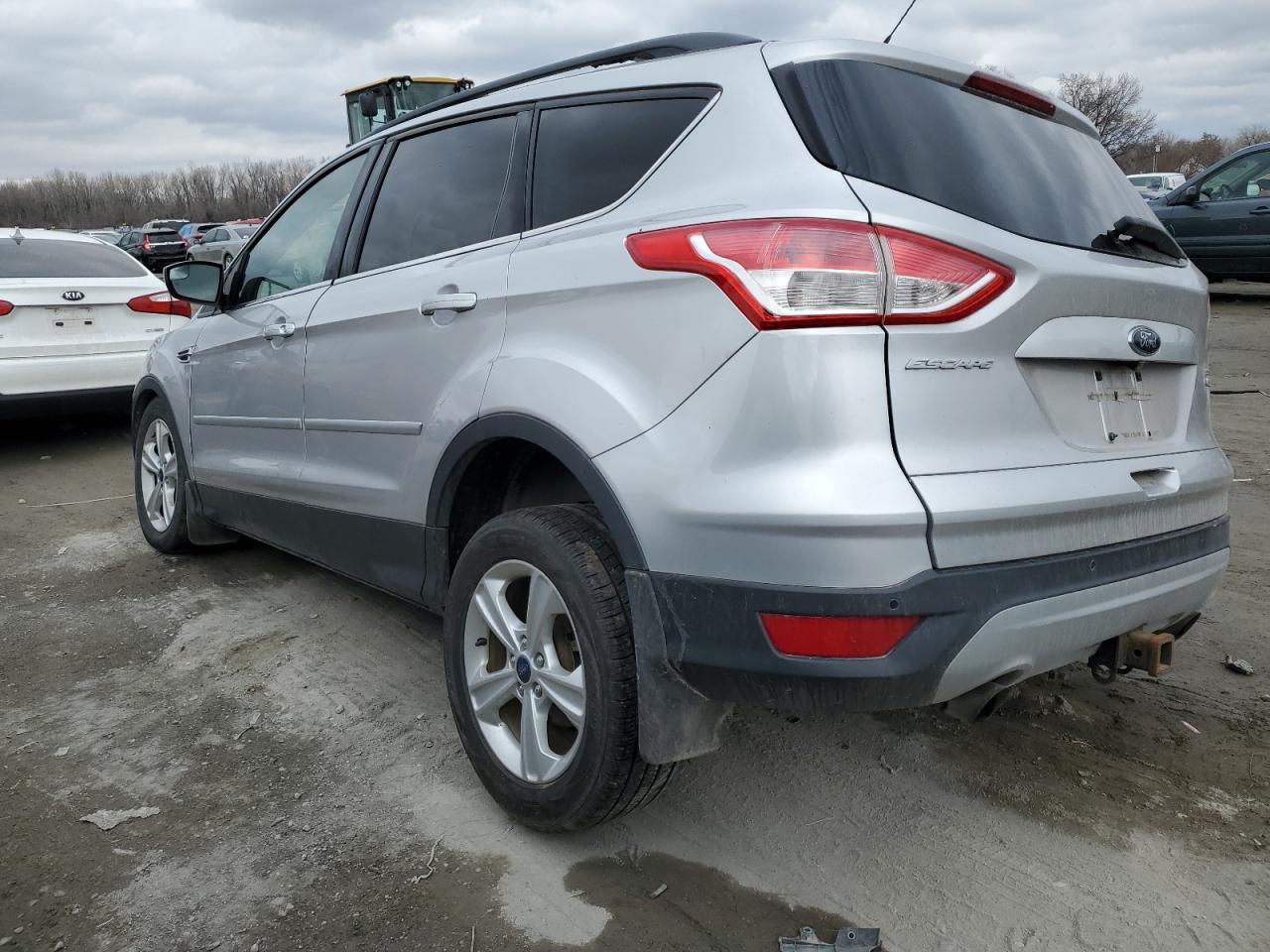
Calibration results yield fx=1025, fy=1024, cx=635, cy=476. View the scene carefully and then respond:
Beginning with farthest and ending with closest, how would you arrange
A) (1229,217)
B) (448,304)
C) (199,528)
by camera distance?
(1229,217), (199,528), (448,304)

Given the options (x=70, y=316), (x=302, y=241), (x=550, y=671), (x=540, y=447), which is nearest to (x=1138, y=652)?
(x=550, y=671)

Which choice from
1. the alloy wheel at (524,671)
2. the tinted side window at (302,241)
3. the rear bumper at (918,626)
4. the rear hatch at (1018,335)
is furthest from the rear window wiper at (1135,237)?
the tinted side window at (302,241)

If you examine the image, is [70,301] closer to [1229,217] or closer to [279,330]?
[279,330]

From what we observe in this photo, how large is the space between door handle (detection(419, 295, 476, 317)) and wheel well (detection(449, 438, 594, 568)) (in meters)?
0.39

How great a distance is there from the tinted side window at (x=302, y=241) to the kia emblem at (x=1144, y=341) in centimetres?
258

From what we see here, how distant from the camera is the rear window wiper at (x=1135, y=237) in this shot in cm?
242

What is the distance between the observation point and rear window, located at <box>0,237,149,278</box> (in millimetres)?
6992

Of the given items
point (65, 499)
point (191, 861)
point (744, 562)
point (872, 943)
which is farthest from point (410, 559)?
point (65, 499)

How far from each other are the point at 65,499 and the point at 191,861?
14.6 feet

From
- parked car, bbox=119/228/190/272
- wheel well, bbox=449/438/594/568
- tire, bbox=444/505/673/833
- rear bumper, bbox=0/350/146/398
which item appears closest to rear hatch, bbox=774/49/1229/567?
tire, bbox=444/505/673/833

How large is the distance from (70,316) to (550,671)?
5984 mm

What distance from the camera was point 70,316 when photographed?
22.8ft

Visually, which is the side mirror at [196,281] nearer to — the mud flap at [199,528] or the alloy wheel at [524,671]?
the mud flap at [199,528]

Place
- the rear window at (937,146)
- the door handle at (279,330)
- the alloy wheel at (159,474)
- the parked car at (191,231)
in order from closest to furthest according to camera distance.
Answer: the rear window at (937,146), the door handle at (279,330), the alloy wheel at (159,474), the parked car at (191,231)
